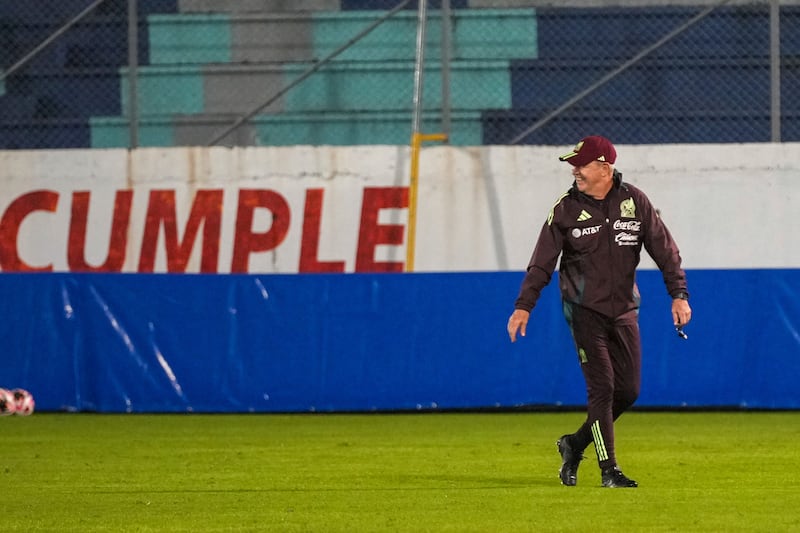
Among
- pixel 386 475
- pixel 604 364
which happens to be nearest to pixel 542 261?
pixel 604 364

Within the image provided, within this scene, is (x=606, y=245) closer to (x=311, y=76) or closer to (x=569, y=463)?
(x=569, y=463)

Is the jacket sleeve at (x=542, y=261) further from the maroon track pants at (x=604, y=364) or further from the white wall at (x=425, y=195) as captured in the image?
the white wall at (x=425, y=195)

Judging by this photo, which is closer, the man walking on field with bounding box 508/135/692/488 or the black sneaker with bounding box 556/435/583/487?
the man walking on field with bounding box 508/135/692/488

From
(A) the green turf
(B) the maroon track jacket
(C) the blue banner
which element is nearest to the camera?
(A) the green turf

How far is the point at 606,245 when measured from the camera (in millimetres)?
8281

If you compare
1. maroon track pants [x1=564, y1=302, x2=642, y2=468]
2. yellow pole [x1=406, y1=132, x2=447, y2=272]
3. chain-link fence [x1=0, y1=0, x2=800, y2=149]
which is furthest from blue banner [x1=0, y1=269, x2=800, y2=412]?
maroon track pants [x1=564, y1=302, x2=642, y2=468]

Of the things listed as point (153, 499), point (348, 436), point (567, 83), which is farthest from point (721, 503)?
point (567, 83)

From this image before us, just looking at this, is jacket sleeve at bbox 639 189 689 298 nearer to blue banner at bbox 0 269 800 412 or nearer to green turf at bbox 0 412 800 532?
green turf at bbox 0 412 800 532

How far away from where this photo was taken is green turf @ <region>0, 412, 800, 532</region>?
23.2ft

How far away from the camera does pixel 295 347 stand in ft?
50.6

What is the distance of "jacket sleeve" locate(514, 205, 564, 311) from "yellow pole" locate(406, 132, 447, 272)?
318 inches

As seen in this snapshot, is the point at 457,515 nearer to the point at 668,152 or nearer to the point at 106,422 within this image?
the point at 106,422

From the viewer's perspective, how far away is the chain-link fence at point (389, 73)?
17.3m

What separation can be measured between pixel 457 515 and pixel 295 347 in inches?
329
